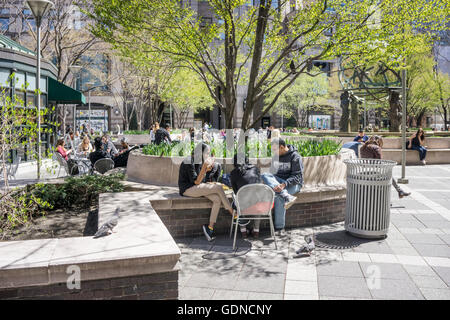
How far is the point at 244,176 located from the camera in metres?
6.04

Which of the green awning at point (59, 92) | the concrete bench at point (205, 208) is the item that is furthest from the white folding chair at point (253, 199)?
the green awning at point (59, 92)

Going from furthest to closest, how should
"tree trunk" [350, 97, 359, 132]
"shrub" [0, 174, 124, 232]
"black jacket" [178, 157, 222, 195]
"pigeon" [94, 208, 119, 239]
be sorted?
"tree trunk" [350, 97, 359, 132] < "black jacket" [178, 157, 222, 195] < "shrub" [0, 174, 124, 232] < "pigeon" [94, 208, 119, 239]

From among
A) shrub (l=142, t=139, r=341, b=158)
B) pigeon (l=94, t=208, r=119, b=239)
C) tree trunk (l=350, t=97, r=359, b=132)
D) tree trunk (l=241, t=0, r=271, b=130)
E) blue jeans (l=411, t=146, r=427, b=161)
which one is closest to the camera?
pigeon (l=94, t=208, r=119, b=239)

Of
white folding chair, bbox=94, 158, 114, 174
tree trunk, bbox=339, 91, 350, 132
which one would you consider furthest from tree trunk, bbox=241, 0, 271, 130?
tree trunk, bbox=339, 91, 350, 132

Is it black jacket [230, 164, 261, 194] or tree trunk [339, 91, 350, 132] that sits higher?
tree trunk [339, 91, 350, 132]

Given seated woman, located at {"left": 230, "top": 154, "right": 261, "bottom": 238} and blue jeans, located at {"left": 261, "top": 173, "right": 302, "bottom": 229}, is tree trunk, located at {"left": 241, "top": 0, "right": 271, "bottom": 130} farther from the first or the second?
seated woman, located at {"left": 230, "top": 154, "right": 261, "bottom": 238}

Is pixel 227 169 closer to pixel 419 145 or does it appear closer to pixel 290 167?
pixel 290 167

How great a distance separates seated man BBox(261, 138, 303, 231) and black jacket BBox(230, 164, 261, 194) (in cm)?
39

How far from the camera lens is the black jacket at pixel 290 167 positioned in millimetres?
6520

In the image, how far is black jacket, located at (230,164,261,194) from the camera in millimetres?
6023

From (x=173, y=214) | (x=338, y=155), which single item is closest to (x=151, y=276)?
(x=173, y=214)

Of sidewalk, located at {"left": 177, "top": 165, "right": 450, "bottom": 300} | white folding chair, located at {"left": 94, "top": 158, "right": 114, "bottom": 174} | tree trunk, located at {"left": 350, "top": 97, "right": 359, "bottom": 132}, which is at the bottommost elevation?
Result: sidewalk, located at {"left": 177, "top": 165, "right": 450, "bottom": 300}
